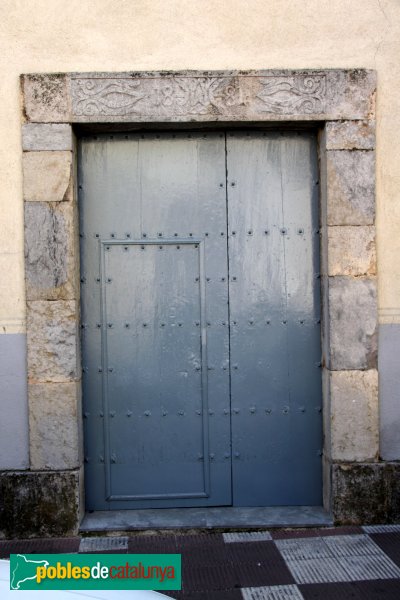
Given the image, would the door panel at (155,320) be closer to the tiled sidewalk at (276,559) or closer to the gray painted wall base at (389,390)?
the tiled sidewalk at (276,559)

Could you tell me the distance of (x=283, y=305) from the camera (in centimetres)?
430

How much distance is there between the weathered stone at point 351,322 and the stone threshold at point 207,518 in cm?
94

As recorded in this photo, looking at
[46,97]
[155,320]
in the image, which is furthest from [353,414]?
[46,97]

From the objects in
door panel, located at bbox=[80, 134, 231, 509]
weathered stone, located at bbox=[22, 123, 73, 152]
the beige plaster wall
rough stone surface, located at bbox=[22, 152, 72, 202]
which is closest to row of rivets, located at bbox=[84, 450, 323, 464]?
door panel, located at bbox=[80, 134, 231, 509]

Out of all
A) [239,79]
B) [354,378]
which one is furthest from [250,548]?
[239,79]

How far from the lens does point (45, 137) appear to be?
4.04m

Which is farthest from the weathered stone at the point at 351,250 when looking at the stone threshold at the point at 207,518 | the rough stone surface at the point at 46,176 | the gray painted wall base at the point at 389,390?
the rough stone surface at the point at 46,176

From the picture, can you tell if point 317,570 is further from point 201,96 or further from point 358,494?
point 201,96

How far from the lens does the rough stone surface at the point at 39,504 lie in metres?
4.01

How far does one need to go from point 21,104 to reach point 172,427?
217 cm

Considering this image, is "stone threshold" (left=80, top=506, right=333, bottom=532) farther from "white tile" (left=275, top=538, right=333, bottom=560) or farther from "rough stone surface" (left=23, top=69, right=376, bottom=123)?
"rough stone surface" (left=23, top=69, right=376, bottom=123)

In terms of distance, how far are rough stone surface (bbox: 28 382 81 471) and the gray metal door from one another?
0.69 feet

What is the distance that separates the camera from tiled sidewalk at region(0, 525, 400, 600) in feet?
10.9

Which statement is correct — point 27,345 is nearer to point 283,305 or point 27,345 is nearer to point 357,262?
point 283,305
